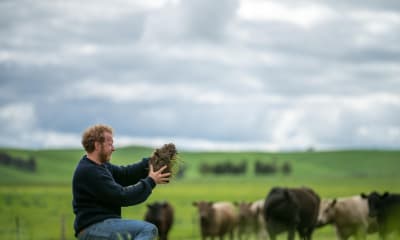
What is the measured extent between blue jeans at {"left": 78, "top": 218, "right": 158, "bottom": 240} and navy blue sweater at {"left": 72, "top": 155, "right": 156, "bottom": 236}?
0.36 feet

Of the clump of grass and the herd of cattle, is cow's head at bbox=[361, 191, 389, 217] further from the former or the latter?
the clump of grass

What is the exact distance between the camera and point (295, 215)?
870 inches

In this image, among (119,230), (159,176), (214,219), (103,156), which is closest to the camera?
(119,230)

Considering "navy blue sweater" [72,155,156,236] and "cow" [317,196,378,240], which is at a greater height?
"navy blue sweater" [72,155,156,236]

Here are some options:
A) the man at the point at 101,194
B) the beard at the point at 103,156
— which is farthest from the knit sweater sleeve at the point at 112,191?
the beard at the point at 103,156

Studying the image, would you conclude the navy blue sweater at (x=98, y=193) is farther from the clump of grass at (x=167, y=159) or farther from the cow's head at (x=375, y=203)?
the cow's head at (x=375, y=203)

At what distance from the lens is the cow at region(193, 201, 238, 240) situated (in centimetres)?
3331

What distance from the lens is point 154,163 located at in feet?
29.2

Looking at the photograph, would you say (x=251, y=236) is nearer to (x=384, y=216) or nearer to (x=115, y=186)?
(x=384, y=216)

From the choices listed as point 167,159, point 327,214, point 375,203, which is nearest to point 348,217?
point 327,214

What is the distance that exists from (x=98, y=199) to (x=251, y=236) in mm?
32097

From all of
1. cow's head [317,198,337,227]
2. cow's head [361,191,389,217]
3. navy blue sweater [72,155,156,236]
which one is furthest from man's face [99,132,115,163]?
cow's head [317,198,337,227]

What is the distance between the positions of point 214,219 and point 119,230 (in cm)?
2598

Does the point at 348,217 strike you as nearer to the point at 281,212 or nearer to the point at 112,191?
the point at 281,212
